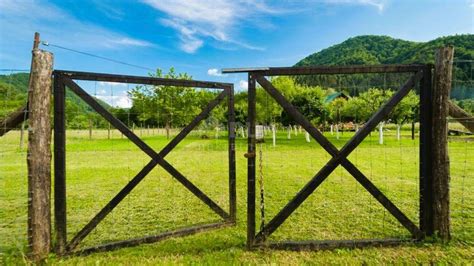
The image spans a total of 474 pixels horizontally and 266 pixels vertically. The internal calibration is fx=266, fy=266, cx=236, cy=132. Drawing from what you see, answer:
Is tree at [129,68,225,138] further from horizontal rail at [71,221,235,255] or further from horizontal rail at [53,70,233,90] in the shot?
horizontal rail at [71,221,235,255]

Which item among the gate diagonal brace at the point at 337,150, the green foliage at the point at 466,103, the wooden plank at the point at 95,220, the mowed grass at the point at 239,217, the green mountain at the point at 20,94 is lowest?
the mowed grass at the point at 239,217

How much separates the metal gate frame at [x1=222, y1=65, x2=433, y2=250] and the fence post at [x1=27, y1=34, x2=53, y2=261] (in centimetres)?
254

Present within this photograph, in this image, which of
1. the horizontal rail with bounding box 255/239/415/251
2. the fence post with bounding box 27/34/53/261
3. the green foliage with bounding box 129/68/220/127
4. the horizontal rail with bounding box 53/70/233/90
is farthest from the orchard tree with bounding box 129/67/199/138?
the horizontal rail with bounding box 255/239/415/251

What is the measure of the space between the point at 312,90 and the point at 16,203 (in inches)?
797

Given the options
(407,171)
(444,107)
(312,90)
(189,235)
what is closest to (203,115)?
(189,235)

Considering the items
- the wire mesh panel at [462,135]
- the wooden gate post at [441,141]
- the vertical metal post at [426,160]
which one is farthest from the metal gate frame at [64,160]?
the wire mesh panel at [462,135]

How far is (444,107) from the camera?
4062 millimetres

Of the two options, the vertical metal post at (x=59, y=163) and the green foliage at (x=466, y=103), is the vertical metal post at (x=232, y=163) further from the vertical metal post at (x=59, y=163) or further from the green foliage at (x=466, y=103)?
the green foliage at (x=466, y=103)

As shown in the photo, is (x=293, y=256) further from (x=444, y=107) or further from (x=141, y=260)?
(x=444, y=107)

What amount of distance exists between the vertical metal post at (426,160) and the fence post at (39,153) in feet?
18.3

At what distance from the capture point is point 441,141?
4.08 meters

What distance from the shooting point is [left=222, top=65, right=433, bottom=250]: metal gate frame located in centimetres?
396

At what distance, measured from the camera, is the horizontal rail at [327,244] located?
13.0 feet

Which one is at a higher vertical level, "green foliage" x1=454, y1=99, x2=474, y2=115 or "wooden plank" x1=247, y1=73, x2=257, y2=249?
"green foliage" x1=454, y1=99, x2=474, y2=115
